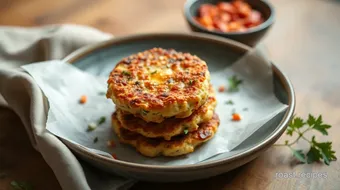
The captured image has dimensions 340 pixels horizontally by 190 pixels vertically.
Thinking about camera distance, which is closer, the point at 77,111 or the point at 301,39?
the point at 77,111

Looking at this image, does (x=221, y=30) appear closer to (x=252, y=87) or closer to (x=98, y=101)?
(x=252, y=87)

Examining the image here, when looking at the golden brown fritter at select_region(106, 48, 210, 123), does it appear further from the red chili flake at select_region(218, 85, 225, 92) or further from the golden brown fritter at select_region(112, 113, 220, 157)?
the red chili flake at select_region(218, 85, 225, 92)

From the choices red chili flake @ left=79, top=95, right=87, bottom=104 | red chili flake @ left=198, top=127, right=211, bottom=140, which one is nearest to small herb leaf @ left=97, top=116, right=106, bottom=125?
red chili flake @ left=79, top=95, right=87, bottom=104

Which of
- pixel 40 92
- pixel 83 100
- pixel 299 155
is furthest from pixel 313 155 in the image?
Result: pixel 40 92

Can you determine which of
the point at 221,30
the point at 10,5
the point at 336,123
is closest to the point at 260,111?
the point at 336,123

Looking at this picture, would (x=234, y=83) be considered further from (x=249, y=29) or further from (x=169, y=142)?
(x=169, y=142)

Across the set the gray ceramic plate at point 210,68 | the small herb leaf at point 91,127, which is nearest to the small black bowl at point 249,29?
the gray ceramic plate at point 210,68
